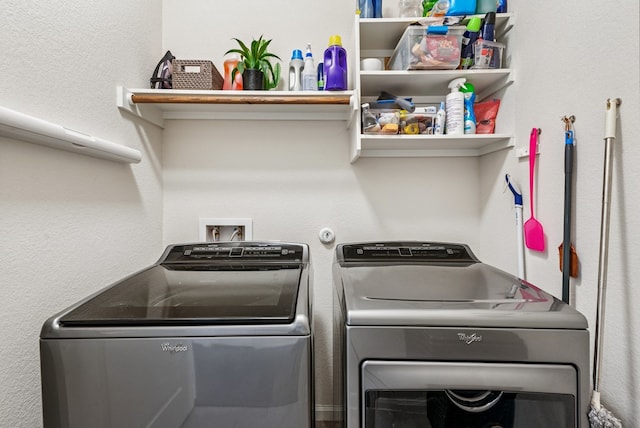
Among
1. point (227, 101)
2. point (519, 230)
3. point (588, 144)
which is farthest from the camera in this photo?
point (227, 101)

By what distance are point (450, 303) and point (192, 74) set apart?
1334 millimetres

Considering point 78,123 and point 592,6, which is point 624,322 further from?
point 78,123

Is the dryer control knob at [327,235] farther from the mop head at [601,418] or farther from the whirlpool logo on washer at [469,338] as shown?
the mop head at [601,418]

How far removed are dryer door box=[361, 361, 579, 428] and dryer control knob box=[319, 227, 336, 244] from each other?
913 mm

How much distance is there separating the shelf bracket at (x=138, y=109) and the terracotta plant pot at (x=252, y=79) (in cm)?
45

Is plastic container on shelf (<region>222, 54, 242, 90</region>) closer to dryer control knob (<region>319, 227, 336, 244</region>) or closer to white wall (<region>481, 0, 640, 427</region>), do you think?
dryer control knob (<region>319, 227, 336, 244</region>)

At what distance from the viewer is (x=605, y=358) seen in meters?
0.90

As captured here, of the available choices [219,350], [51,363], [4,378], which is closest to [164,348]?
[219,350]

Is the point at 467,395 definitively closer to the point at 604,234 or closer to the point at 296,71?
the point at 604,234

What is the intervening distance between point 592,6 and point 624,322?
86 centimetres

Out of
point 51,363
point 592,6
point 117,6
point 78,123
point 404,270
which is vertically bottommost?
point 51,363

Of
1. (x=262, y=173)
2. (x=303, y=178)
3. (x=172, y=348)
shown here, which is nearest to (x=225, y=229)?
(x=262, y=173)

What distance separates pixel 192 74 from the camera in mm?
1409

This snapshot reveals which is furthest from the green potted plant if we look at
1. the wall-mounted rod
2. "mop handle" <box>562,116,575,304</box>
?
"mop handle" <box>562,116,575,304</box>
